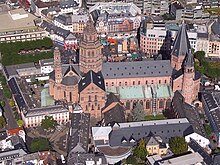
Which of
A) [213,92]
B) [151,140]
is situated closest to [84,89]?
[151,140]

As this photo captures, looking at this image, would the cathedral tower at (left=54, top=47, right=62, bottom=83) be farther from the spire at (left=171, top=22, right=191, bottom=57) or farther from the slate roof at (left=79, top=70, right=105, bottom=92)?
the spire at (left=171, top=22, right=191, bottom=57)

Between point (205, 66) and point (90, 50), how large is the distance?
163ft

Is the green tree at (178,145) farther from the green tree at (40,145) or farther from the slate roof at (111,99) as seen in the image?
the green tree at (40,145)

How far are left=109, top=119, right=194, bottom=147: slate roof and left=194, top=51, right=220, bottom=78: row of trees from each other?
39663 millimetres

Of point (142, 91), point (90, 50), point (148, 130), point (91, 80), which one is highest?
point (90, 50)

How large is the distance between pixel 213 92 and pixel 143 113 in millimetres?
26631

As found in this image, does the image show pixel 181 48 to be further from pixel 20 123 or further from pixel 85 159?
pixel 20 123

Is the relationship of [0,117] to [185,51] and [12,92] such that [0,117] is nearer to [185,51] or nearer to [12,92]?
[12,92]

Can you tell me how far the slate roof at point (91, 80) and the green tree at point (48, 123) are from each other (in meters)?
13.5

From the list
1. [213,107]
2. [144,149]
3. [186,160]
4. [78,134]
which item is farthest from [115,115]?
[213,107]

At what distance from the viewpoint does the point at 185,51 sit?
165000 millimetres

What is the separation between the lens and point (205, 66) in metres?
190

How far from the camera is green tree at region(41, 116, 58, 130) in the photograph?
15525cm

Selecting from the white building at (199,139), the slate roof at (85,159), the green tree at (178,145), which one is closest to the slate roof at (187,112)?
the white building at (199,139)
